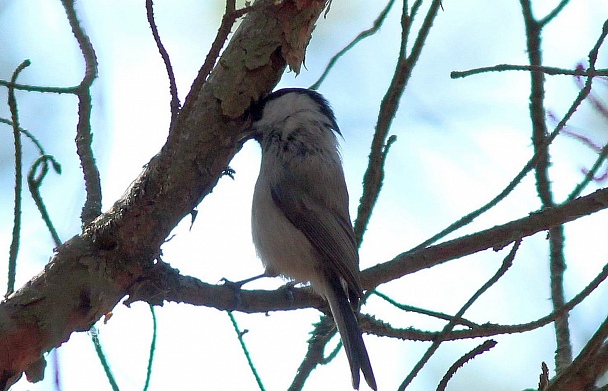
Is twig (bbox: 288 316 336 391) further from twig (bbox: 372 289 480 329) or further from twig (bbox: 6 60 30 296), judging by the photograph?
twig (bbox: 6 60 30 296)

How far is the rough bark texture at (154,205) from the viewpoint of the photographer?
1918mm

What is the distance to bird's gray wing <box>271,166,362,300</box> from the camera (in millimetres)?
3082

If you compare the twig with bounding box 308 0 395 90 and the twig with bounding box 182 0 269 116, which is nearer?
the twig with bounding box 182 0 269 116

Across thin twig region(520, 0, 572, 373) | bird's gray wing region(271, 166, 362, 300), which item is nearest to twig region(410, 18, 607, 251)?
thin twig region(520, 0, 572, 373)

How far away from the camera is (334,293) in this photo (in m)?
2.91

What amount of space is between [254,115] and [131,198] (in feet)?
1.98

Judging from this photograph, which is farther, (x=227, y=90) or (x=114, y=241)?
(x=227, y=90)

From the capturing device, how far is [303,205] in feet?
10.9

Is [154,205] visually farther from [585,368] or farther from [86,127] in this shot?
[585,368]

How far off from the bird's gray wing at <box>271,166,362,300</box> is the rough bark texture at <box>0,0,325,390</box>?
0.75m

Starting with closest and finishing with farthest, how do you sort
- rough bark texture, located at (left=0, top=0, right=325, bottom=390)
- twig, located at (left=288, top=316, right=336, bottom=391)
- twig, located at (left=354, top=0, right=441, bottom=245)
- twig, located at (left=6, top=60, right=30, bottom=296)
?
rough bark texture, located at (left=0, top=0, right=325, bottom=390)
twig, located at (left=6, top=60, right=30, bottom=296)
twig, located at (left=288, top=316, right=336, bottom=391)
twig, located at (left=354, top=0, right=441, bottom=245)

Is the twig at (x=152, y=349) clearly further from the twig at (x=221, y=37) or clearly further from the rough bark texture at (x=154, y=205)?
the twig at (x=221, y=37)

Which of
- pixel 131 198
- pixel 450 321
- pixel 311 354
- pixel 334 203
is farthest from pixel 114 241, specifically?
pixel 334 203

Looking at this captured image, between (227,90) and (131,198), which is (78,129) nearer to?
(131,198)
